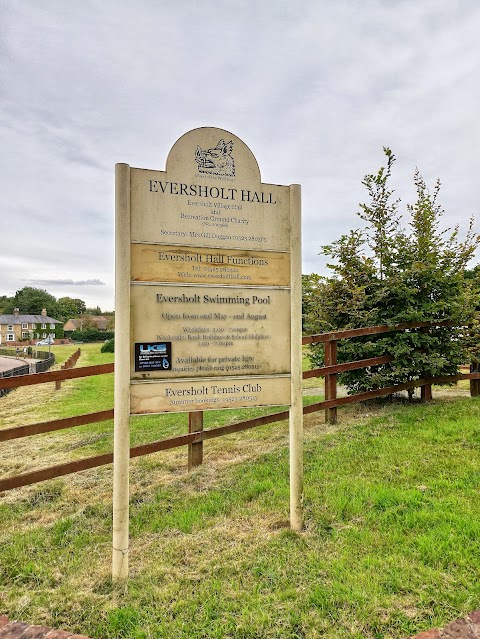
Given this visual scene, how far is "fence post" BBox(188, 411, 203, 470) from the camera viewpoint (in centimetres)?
480

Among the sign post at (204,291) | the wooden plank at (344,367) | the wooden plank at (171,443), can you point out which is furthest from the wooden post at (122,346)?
the wooden plank at (344,367)

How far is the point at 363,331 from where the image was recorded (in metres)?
6.21

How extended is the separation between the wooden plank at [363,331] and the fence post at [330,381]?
14 centimetres

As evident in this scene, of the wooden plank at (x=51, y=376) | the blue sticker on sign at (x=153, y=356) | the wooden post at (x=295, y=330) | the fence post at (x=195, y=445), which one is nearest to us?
the blue sticker on sign at (x=153, y=356)

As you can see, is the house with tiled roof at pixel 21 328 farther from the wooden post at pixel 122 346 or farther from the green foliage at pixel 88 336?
the wooden post at pixel 122 346

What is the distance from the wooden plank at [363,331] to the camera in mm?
5844

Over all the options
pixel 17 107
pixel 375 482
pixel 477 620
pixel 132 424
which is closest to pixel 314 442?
pixel 375 482

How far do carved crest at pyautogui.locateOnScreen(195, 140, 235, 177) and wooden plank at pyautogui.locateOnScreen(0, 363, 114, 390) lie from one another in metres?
2.11

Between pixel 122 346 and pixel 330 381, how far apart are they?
4010 millimetres

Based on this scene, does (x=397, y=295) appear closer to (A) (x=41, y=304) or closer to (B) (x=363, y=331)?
(B) (x=363, y=331)

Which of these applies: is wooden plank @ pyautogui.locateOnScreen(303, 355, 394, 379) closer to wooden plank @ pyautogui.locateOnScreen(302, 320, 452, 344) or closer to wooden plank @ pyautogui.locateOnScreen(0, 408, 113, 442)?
wooden plank @ pyautogui.locateOnScreen(302, 320, 452, 344)

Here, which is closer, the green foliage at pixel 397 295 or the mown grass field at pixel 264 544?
the mown grass field at pixel 264 544

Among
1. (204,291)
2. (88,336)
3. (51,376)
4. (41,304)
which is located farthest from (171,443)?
(41,304)

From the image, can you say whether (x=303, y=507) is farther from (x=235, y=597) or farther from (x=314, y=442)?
(x=314, y=442)
